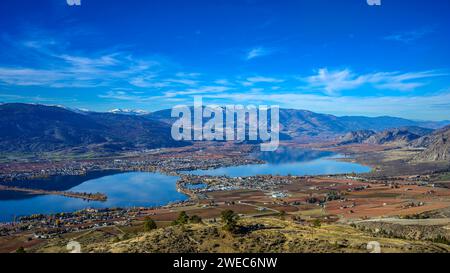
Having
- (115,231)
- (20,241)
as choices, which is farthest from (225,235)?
(20,241)

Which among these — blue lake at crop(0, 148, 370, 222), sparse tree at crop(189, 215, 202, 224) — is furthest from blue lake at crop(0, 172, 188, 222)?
sparse tree at crop(189, 215, 202, 224)

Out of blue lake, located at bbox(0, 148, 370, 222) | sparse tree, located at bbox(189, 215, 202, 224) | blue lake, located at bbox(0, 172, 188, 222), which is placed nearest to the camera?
sparse tree, located at bbox(189, 215, 202, 224)

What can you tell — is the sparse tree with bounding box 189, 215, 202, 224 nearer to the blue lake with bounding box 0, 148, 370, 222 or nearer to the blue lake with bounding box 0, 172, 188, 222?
the blue lake with bounding box 0, 172, 188, 222

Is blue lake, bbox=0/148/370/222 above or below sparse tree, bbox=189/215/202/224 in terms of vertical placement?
below

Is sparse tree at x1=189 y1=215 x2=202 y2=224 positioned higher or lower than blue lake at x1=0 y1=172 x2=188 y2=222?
higher

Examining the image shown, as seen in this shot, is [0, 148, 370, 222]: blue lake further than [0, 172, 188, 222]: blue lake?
Yes

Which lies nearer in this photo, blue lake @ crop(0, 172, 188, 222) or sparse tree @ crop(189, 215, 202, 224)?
sparse tree @ crop(189, 215, 202, 224)

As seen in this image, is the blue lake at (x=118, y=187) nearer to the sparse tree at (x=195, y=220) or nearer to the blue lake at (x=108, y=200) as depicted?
the blue lake at (x=108, y=200)

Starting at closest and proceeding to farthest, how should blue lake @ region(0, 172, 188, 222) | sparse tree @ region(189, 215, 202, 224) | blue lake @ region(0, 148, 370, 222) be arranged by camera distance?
sparse tree @ region(189, 215, 202, 224) < blue lake @ region(0, 172, 188, 222) < blue lake @ region(0, 148, 370, 222)

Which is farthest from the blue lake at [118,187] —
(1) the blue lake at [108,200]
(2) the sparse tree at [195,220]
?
(2) the sparse tree at [195,220]

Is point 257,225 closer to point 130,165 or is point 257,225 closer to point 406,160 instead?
point 130,165
